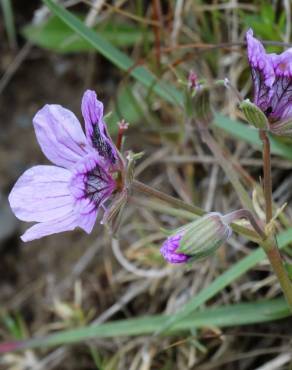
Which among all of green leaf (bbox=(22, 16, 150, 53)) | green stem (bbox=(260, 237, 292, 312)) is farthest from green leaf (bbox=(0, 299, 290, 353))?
green leaf (bbox=(22, 16, 150, 53))

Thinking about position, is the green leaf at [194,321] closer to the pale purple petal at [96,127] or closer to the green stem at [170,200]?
the green stem at [170,200]

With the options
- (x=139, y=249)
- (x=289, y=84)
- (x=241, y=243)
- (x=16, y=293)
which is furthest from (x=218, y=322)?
(x=16, y=293)

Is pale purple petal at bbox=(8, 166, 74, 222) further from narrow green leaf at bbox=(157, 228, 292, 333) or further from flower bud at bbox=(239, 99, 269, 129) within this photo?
narrow green leaf at bbox=(157, 228, 292, 333)

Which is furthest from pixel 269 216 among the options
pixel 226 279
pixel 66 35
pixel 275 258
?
pixel 66 35

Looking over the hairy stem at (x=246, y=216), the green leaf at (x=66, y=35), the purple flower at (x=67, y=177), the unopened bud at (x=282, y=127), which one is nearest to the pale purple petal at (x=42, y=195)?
the purple flower at (x=67, y=177)

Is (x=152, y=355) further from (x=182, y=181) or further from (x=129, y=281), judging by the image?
(x=182, y=181)

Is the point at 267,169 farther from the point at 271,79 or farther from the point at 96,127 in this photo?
the point at 96,127
